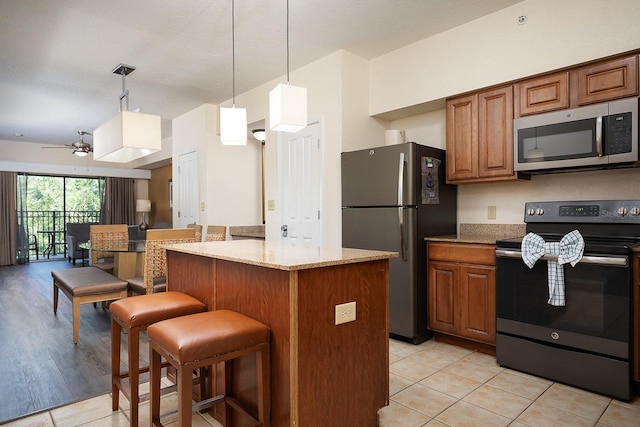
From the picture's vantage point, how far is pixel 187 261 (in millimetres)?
2451

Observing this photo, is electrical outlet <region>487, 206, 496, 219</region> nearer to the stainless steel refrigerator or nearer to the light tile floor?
the stainless steel refrigerator

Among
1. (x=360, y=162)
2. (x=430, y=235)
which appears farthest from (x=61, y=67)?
(x=430, y=235)

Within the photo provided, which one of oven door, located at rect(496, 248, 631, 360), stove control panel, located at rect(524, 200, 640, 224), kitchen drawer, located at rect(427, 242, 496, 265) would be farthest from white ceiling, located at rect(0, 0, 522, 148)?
oven door, located at rect(496, 248, 631, 360)

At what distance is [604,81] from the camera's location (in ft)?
8.32

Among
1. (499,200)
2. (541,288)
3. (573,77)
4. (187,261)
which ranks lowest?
(541,288)

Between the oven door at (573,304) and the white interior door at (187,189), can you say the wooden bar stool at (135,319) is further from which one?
the white interior door at (187,189)

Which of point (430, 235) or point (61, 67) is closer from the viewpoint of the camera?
point (430, 235)

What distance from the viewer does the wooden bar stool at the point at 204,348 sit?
1.47 m

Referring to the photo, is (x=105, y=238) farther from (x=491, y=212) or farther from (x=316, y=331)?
(x=491, y=212)

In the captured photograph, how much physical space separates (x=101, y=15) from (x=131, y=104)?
2557 mm

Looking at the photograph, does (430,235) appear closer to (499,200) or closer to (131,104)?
(499,200)

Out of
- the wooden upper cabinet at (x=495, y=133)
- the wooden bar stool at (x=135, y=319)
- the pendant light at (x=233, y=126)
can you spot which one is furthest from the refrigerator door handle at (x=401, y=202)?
the wooden bar stool at (x=135, y=319)

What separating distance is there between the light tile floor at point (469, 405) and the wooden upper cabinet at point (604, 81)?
6.17 ft

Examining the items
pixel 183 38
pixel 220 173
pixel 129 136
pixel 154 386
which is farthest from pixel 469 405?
pixel 220 173
